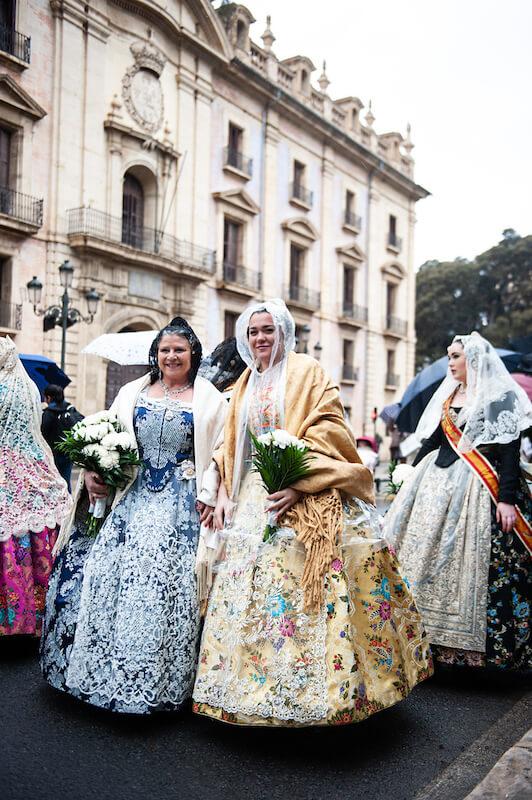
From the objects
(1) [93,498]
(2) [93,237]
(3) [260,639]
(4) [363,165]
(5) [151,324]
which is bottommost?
(3) [260,639]

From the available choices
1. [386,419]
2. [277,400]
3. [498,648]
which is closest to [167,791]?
[277,400]

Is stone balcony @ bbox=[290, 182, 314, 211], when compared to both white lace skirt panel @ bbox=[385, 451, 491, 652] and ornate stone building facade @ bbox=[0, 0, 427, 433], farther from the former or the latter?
white lace skirt panel @ bbox=[385, 451, 491, 652]

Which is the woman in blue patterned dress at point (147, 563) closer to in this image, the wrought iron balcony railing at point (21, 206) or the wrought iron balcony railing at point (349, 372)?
the wrought iron balcony railing at point (21, 206)

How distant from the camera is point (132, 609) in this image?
3461mm

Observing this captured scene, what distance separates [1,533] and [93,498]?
3.26 ft

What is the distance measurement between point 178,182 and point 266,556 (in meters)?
19.3

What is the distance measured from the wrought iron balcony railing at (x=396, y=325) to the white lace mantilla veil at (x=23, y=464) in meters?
28.1

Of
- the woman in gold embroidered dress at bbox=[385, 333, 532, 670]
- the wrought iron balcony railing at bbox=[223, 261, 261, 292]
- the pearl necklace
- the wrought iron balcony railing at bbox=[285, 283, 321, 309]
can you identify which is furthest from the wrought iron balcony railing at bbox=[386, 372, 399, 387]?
the pearl necklace

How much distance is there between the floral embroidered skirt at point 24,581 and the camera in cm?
438

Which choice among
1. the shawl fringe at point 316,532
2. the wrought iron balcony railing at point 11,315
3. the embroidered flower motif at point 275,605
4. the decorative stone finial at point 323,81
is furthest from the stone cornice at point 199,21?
the embroidered flower motif at point 275,605

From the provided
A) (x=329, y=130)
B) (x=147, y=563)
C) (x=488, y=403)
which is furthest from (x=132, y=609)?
(x=329, y=130)

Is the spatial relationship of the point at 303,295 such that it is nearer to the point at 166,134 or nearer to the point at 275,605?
the point at 166,134

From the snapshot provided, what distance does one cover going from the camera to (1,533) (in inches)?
175

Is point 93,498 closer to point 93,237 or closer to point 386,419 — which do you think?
point 386,419
